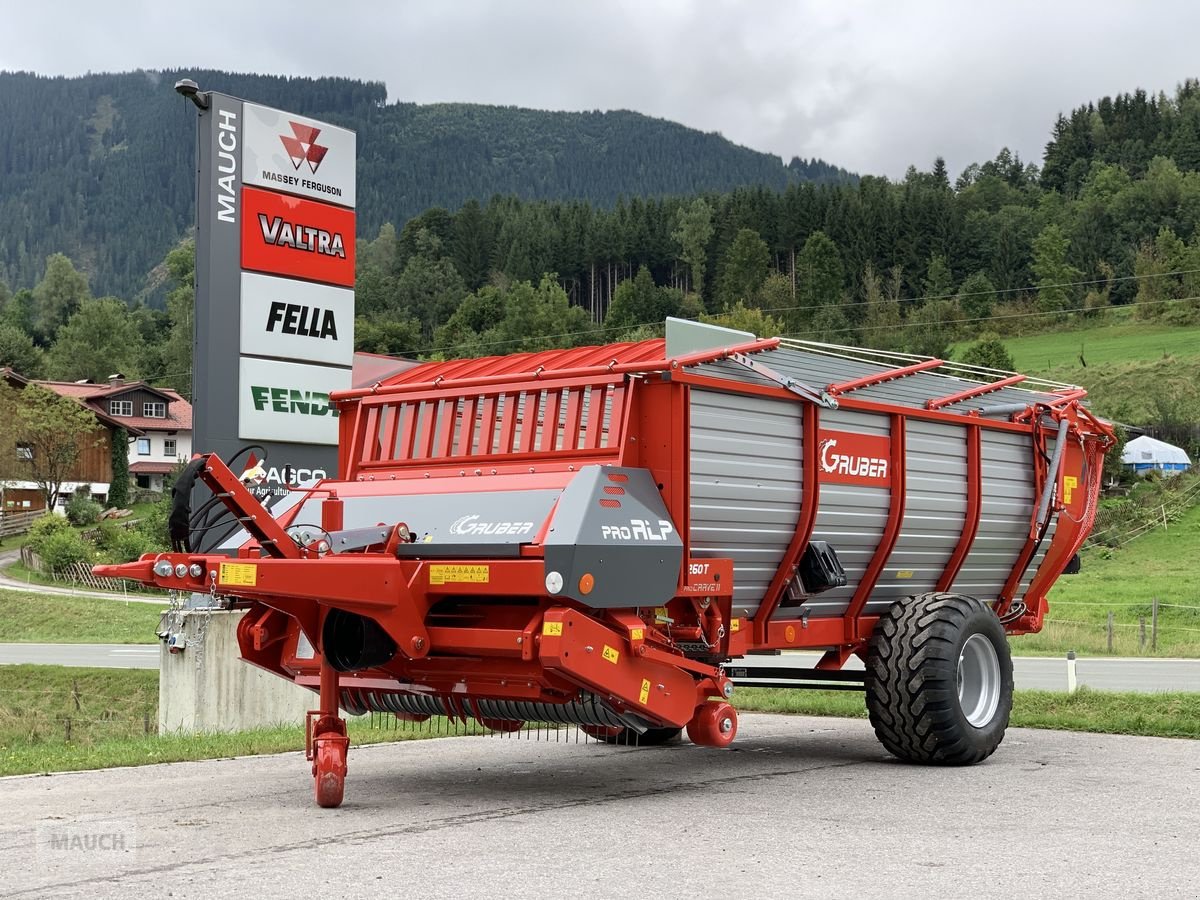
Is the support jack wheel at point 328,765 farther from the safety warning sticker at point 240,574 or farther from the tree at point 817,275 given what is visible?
the tree at point 817,275

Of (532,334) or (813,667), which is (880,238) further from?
(813,667)

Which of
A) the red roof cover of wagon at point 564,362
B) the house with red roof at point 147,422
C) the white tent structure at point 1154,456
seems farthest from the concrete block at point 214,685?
the house with red roof at point 147,422

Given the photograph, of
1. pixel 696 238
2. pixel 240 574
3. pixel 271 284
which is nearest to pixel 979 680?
pixel 240 574

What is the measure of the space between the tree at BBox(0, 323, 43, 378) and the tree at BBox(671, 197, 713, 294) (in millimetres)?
53694

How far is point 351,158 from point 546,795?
10435mm

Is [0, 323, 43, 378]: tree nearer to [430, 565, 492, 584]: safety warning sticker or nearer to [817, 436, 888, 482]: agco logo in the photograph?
[817, 436, 888, 482]: agco logo

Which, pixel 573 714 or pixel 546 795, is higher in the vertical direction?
pixel 573 714

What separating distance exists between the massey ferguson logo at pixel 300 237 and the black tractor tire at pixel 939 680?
861 centimetres

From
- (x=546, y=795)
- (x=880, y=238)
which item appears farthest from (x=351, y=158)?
(x=880, y=238)

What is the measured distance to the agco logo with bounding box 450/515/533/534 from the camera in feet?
28.6

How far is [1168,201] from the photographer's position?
122938 mm

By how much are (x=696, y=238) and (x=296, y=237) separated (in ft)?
354

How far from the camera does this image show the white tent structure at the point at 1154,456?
5772cm

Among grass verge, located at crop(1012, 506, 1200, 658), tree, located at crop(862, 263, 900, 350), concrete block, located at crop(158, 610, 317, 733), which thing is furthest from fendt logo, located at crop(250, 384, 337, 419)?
tree, located at crop(862, 263, 900, 350)
